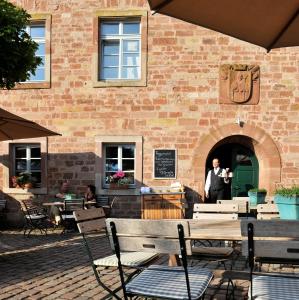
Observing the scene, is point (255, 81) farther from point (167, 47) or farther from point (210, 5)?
point (210, 5)

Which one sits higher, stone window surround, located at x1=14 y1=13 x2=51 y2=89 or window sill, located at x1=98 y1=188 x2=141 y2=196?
stone window surround, located at x1=14 y1=13 x2=51 y2=89

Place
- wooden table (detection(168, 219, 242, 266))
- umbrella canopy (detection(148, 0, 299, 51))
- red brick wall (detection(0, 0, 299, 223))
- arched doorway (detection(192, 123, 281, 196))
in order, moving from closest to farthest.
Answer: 1. wooden table (detection(168, 219, 242, 266))
2. umbrella canopy (detection(148, 0, 299, 51))
3. arched doorway (detection(192, 123, 281, 196))
4. red brick wall (detection(0, 0, 299, 223))

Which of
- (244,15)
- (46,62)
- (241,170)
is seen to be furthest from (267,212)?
(46,62)

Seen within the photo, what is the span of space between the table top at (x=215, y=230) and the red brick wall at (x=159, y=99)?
6.89m

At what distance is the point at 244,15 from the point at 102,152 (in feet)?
26.1

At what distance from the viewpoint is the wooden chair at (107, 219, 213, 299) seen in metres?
3.04

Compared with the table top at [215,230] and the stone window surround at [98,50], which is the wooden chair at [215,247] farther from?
the stone window surround at [98,50]

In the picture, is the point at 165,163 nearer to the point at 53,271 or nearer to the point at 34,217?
the point at 34,217

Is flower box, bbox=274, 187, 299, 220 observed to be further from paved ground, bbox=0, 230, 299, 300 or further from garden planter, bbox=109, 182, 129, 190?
garden planter, bbox=109, 182, 129, 190

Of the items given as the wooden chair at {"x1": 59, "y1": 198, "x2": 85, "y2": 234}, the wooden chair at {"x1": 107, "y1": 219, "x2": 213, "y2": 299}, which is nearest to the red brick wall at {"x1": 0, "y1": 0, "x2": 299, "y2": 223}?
the wooden chair at {"x1": 59, "y1": 198, "x2": 85, "y2": 234}

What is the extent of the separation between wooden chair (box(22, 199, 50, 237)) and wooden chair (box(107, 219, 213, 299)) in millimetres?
6710

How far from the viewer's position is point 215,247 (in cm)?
461

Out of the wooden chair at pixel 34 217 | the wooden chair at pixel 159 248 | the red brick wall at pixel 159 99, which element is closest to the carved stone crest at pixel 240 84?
the red brick wall at pixel 159 99

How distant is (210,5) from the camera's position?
3.76m
